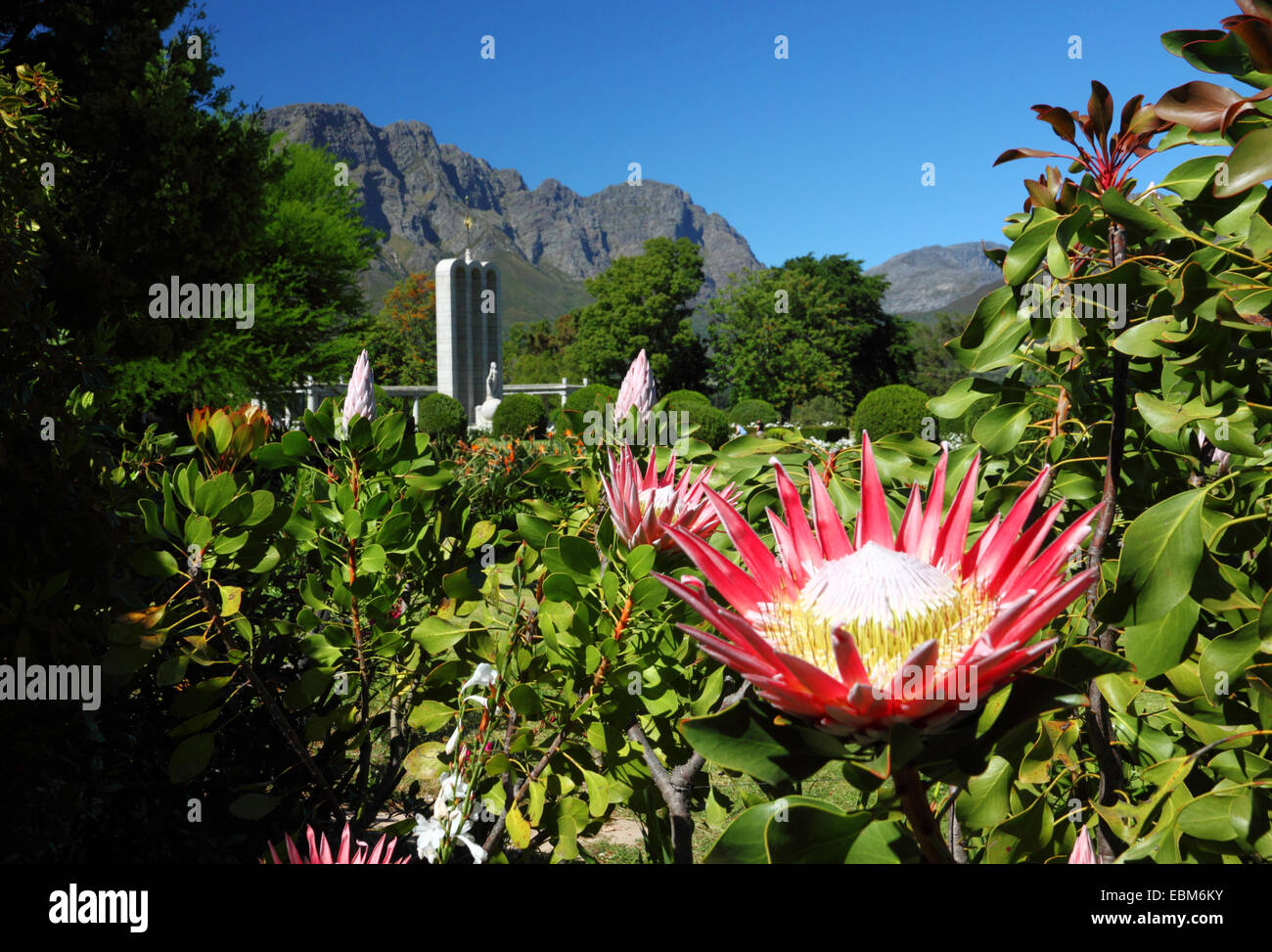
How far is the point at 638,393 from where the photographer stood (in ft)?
6.82

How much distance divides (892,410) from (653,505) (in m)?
25.6

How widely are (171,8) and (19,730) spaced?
17.5 m

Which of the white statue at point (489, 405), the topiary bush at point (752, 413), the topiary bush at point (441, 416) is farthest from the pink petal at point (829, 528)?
the topiary bush at point (752, 413)

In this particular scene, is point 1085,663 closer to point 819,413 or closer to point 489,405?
point 489,405

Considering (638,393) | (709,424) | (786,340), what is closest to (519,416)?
(709,424)

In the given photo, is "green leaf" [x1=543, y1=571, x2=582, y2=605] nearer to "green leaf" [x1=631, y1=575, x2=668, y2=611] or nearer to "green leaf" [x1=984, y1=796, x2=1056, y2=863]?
"green leaf" [x1=631, y1=575, x2=668, y2=611]

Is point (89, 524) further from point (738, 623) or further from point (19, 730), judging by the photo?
point (738, 623)

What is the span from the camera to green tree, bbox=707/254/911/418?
159 ft

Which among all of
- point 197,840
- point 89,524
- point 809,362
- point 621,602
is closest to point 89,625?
point 89,524

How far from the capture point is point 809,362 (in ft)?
158

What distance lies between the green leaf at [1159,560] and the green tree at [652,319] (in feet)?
190

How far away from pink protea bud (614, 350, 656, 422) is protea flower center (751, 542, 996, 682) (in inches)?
44.8

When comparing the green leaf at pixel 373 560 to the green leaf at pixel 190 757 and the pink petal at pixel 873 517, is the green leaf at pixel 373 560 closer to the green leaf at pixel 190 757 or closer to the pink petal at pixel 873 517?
the green leaf at pixel 190 757

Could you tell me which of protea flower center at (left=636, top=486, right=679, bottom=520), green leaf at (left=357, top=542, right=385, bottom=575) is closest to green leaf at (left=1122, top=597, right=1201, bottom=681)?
protea flower center at (left=636, top=486, right=679, bottom=520)
